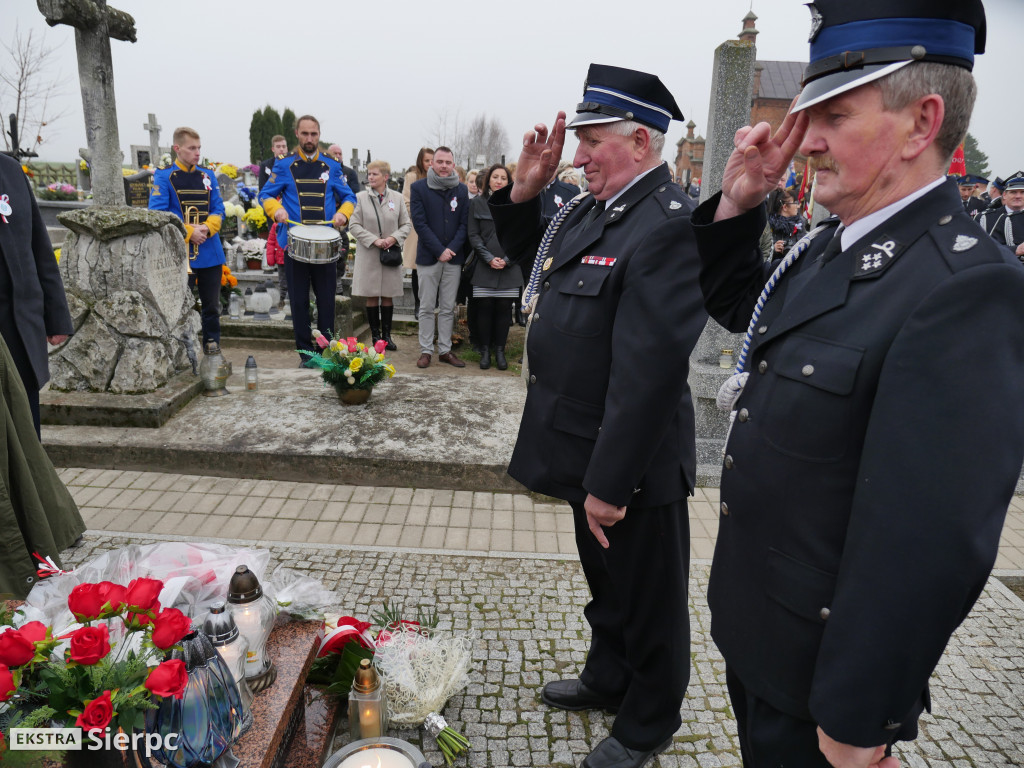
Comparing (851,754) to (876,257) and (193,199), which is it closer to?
(876,257)

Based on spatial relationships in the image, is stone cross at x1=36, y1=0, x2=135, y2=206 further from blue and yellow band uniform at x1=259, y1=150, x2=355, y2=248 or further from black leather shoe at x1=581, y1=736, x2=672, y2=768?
black leather shoe at x1=581, y1=736, x2=672, y2=768

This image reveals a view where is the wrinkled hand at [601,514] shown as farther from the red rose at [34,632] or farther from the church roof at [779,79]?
the church roof at [779,79]

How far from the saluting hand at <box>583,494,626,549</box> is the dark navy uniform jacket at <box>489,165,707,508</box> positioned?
0.04 metres

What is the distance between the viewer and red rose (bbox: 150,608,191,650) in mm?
1723

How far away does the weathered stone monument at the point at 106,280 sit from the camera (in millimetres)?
5215

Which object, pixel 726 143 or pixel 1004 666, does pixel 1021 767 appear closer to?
pixel 1004 666

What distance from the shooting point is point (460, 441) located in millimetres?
5039

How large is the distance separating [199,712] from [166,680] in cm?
36

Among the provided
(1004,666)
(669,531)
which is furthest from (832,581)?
(1004,666)

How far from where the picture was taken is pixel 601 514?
87.0 inches

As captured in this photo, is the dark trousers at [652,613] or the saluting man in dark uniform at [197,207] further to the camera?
the saluting man in dark uniform at [197,207]

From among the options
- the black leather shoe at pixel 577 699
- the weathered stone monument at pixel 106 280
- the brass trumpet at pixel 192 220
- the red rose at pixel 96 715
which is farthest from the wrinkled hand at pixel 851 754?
the brass trumpet at pixel 192 220

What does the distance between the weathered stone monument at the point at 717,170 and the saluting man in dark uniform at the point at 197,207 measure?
4.71 metres

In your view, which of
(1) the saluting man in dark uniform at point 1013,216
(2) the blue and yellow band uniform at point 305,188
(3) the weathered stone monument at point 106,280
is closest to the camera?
(3) the weathered stone monument at point 106,280
